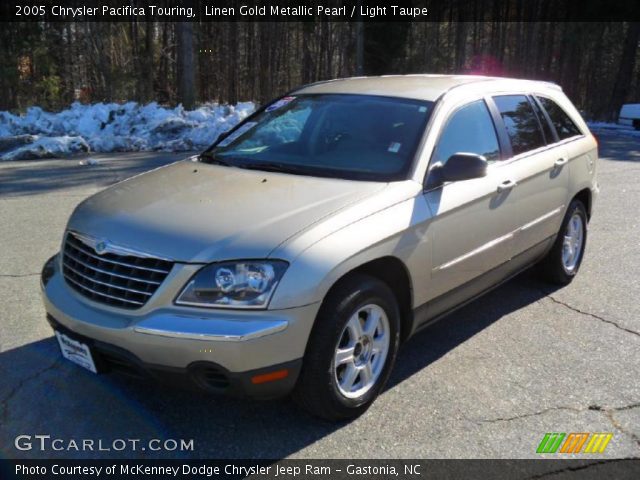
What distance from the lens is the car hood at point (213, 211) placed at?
280cm

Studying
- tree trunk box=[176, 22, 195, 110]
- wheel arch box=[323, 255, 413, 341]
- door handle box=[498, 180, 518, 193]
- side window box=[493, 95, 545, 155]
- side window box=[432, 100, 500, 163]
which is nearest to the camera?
wheel arch box=[323, 255, 413, 341]

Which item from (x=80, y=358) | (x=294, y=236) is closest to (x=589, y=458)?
(x=294, y=236)

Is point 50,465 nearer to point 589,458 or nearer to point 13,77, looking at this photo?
point 589,458

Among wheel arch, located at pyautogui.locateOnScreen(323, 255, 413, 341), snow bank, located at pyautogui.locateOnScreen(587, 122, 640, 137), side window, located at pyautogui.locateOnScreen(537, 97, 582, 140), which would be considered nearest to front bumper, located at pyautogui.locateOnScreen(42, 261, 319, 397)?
wheel arch, located at pyautogui.locateOnScreen(323, 255, 413, 341)

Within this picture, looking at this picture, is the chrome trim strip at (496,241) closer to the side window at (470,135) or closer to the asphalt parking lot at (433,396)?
the side window at (470,135)

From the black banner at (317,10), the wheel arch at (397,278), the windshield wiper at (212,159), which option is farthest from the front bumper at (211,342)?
the black banner at (317,10)

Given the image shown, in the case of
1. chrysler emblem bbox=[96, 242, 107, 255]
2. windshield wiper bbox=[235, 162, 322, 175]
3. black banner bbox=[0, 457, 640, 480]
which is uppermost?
windshield wiper bbox=[235, 162, 322, 175]

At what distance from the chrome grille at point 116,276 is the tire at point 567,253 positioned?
11.5 feet

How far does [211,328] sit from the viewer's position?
8.64 ft

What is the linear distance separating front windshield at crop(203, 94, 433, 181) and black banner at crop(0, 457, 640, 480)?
5.04 feet

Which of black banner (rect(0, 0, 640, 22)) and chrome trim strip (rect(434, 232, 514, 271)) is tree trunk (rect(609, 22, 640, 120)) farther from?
chrome trim strip (rect(434, 232, 514, 271))

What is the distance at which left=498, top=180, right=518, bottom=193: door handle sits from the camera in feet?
13.2

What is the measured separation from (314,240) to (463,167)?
1143 millimetres

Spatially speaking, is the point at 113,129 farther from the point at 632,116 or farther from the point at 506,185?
the point at 632,116
